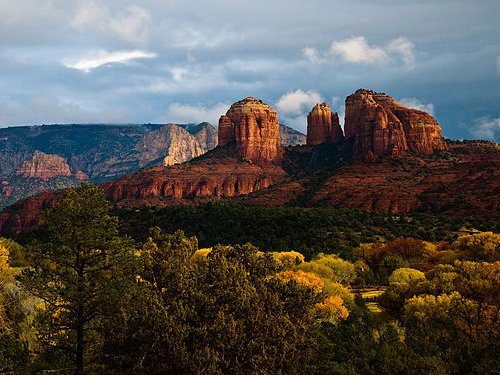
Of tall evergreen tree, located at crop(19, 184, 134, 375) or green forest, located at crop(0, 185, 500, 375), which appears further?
tall evergreen tree, located at crop(19, 184, 134, 375)

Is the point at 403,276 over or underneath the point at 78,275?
underneath

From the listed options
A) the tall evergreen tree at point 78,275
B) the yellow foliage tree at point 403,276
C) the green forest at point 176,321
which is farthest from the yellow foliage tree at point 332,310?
the tall evergreen tree at point 78,275

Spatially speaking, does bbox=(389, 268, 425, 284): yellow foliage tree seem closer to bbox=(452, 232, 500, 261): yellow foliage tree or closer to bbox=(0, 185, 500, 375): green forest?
bbox=(452, 232, 500, 261): yellow foliage tree

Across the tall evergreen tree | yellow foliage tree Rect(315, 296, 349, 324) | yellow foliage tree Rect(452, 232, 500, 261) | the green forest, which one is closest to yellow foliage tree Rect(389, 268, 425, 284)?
yellow foliage tree Rect(452, 232, 500, 261)

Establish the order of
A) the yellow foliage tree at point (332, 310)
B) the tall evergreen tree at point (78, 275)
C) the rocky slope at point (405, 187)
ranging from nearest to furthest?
the tall evergreen tree at point (78, 275) < the yellow foliage tree at point (332, 310) < the rocky slope at point (405, 187)

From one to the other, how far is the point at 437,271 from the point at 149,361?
41941mm

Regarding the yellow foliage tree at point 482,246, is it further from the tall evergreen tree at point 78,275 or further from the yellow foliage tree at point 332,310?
the tall evergreen tree at point 78,275

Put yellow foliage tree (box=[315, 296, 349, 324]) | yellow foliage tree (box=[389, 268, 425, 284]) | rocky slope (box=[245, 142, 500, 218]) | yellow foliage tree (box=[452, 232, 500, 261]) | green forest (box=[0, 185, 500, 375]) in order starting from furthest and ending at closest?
rocky slope (box=[245, 142, 500, 218]), yellow foliage tree (box=[452, 232, 500, 261]), yellow foliage tree (box=[389, 268, 425, 284]), yellow foliage tree (box=[315, 296, 349, 324]), green forest (box=[0, 185, 500, 375])

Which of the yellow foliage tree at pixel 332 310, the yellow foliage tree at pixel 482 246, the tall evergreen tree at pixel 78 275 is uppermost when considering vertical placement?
the tall evergreen tree at pixel 78 275

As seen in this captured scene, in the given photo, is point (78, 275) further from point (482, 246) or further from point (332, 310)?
point (482, 246)

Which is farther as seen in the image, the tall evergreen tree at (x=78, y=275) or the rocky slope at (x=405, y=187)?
the rocky slope at (x=405, y=187)

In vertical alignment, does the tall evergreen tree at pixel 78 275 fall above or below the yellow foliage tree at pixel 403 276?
above

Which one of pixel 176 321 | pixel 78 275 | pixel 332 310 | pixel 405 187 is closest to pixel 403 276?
pixel 332 310

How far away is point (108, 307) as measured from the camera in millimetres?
25266
